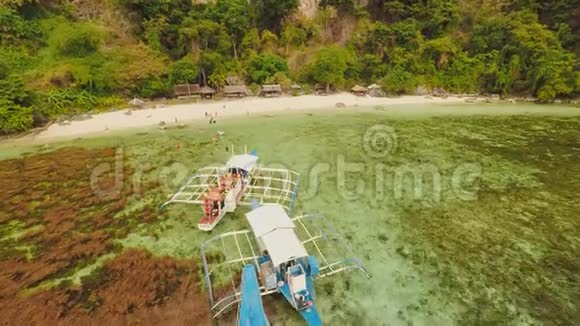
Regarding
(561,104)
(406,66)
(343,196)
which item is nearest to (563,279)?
(343,196)

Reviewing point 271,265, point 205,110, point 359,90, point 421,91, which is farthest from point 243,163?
point 421,91

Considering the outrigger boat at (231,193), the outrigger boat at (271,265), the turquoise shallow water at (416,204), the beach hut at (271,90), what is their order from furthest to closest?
the beach hut at (271,90) < the outrigger boat at (231,193) < the turquoise shallow water at (416,204) < the outrigger boat at (271,265)

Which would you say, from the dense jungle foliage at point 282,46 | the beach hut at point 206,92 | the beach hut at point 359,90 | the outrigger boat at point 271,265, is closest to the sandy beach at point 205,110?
the beach hut at point 359,90

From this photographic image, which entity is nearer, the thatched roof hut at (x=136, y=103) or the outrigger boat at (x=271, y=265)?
the outrigger boat at (x=271, y=265)

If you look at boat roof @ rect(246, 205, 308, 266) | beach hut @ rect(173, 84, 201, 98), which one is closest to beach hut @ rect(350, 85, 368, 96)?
beach hut @ rect(173, 84, 201, 98)

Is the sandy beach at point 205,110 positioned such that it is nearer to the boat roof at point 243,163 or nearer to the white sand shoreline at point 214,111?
Result: the white sand shoreline at point 214,111

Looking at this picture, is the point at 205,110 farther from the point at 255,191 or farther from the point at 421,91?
the point at 421,91
